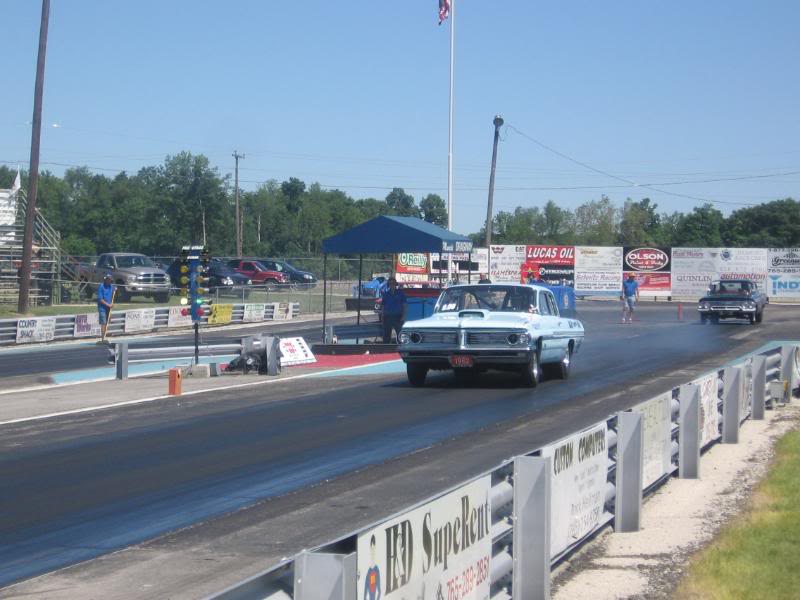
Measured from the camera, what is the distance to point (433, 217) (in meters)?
128

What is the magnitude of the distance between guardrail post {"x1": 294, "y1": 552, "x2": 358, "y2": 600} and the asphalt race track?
3.18 m

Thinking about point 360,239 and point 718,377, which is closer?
point 718,377

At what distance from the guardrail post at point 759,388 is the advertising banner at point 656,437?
5.28 meters

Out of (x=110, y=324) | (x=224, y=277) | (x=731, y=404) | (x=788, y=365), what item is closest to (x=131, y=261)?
(x=224, y=277)

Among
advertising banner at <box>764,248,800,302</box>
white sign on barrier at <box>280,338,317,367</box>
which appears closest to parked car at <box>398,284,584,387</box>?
white sign on barrier at <box>280,338,317,367</box>

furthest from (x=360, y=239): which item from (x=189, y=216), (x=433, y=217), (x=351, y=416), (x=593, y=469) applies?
(x=433, y=217)

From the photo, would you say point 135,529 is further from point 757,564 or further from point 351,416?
point 351,416

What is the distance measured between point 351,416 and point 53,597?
8416 mm

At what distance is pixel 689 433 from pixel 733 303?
30668mm

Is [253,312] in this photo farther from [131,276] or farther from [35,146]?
[35,146]

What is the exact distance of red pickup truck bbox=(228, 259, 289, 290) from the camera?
56.8m

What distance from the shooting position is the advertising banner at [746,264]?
2466 inches

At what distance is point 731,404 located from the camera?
1286 centimetres

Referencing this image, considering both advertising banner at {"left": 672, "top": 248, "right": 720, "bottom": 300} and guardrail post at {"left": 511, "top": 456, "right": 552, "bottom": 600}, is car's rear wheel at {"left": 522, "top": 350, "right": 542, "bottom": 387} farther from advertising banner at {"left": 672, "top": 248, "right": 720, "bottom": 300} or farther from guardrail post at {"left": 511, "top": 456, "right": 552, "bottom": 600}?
advertising banner at {"left": 672, "top": 248, "right": 720, "bottom": 300}
